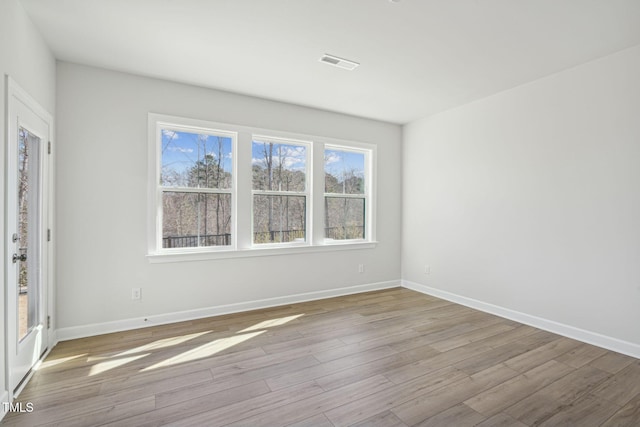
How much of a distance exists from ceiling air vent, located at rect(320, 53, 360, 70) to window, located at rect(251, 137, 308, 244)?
4.78 feet

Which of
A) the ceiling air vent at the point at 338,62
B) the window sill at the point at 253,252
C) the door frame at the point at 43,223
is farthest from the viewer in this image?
the window sill at the point at 253,252

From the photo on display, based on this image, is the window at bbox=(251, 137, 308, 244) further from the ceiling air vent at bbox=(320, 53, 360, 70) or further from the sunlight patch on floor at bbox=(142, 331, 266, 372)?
the ceiling air vent at bbox=(320, 53, 360, 70)

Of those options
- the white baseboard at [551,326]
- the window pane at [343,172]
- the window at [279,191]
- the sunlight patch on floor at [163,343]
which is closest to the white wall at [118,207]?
the window at [279,191]

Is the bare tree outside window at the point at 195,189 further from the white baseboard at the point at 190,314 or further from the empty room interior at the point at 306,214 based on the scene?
the white baseboard at the point at 190,314

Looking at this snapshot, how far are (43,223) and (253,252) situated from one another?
207cm

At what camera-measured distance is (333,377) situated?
2.44 metres

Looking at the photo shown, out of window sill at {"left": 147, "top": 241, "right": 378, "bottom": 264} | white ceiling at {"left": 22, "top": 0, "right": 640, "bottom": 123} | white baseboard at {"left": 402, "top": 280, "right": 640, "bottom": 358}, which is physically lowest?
white baseboard at {"left": 402, "top": 280, "right": 640, "bottom": 358}

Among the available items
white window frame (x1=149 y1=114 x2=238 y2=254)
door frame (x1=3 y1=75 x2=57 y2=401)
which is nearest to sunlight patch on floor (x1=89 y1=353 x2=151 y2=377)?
door frame (x1=3 y1=75 x2=57 y2=401)

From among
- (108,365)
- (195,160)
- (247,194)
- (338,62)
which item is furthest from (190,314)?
(338,62)

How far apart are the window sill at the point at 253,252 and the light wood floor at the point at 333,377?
2.42ft

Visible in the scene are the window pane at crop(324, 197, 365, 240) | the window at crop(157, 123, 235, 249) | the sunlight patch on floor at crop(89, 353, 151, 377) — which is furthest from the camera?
the window pane at crop(324, 197, 365, 240)

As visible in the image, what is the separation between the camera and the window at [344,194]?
15.7 ft

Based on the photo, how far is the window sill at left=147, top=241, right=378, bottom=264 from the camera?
11.6ft

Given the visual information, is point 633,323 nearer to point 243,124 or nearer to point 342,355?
point 342,355
